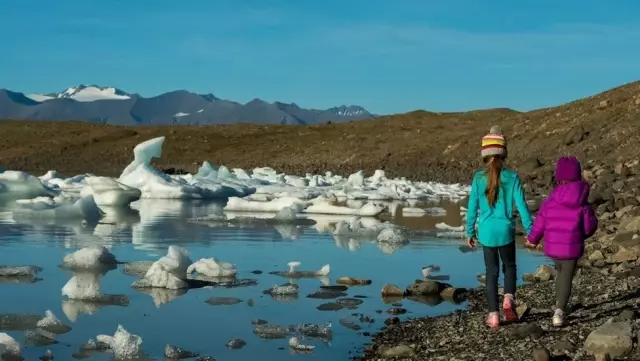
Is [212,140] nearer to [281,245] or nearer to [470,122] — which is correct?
[470,122]

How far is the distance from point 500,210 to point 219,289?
345 cm

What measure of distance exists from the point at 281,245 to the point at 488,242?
6759 millimetres

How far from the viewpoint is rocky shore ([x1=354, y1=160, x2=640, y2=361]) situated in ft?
20.2

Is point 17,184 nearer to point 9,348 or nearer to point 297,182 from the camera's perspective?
point 297,182

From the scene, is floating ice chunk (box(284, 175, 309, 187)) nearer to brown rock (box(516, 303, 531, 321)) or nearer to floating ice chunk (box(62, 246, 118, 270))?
floating ice chunk (box(62, 246, 118, 270))

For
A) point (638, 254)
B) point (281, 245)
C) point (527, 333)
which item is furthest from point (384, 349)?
point (281, 245)

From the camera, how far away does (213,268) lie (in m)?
10.3

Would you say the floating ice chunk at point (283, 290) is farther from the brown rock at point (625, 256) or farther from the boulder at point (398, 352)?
the brown rock at point (625, 256)

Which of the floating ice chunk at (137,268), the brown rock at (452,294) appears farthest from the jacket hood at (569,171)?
the floating ice chunk at (137,268)

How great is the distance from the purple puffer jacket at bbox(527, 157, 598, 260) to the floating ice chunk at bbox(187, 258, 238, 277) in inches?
159

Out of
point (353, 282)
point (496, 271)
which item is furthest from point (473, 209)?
point (353, 282)

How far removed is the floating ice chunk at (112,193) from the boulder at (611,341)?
17275mm

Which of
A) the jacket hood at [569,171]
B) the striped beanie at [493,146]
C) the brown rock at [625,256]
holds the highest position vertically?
the striped beanie at [493,146]

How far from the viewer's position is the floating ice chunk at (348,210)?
19.9 m
